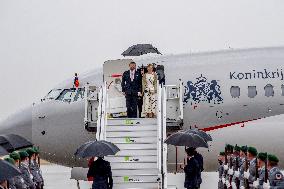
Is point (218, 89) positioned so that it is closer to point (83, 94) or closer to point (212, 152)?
point (212, 152)

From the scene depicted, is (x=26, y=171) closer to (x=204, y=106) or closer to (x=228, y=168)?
(x=228, y=168)

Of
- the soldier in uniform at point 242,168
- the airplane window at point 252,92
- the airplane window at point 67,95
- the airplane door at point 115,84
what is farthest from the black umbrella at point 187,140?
the airplane window at point 67,95

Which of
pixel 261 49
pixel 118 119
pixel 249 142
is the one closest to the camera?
pixel 118 119

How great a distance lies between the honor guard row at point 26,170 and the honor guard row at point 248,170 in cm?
512

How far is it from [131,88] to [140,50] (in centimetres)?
708

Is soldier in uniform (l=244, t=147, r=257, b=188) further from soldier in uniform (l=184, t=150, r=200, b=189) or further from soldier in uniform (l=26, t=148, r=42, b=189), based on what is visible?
soldier in uniform (l=26, t=148, r=42, b=189)

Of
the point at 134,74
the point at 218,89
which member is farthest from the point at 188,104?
the point at 134,74

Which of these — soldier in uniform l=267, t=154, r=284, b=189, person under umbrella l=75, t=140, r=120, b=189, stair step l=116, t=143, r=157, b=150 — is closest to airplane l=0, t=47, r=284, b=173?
stair step l=116, t=143, r=157, b=150

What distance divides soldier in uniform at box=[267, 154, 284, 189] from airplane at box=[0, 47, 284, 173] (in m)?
9.92

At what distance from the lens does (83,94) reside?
23.6m

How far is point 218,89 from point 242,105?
1.10 meters

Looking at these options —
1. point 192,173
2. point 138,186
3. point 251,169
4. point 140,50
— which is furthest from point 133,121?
point 140,50

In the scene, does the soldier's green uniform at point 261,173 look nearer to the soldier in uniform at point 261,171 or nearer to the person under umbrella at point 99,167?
the soldier in uniform at point 261,171

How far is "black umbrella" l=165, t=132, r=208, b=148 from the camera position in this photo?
17.9 metres
